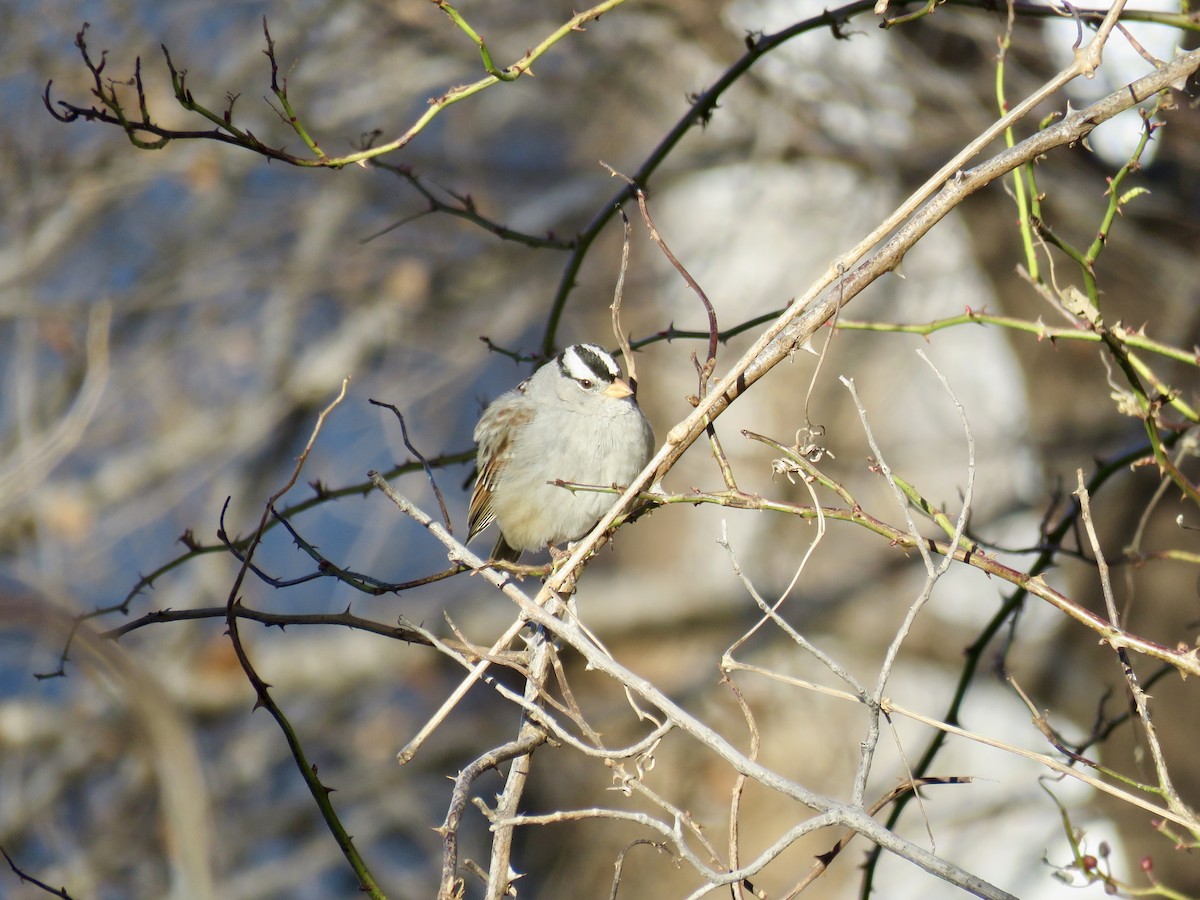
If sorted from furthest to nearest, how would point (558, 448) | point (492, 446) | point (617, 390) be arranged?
point (492, 446) → point (558, 448) → point (617, 390)

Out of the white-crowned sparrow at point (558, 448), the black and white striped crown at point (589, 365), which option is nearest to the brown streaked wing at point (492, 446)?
the white-crowned sparrow at point (558, 448)

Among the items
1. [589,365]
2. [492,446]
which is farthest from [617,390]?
[492,446]

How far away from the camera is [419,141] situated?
10.2 m

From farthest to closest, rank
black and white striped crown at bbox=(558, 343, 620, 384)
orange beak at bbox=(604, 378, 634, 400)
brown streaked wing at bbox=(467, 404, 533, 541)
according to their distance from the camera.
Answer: brown streaked wing at bbox=(467, 404, 533, 541)
black and white striped crown at bbox=(558, 343, 620, 384)
orange beak at bbox=(604, 378, 634, 400)

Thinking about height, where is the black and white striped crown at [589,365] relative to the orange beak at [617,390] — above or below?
above

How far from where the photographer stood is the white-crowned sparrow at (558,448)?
389 centimetres

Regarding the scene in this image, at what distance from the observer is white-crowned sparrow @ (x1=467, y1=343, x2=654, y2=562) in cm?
389

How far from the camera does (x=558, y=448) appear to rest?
4.02 metres

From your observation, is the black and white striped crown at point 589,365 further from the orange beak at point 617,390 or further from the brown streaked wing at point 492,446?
the brown streaked wing at point 492,446

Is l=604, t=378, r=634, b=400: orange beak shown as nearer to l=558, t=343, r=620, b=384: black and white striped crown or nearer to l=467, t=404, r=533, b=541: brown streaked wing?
l=558, t=343, r=620, b=384: black and white striped crown

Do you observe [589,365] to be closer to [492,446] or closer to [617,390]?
[617,390]

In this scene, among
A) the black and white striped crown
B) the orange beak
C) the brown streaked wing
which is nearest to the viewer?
the orange beak

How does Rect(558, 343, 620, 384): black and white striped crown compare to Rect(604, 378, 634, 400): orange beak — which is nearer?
Rect(604, 378, 634, 400): orange beak

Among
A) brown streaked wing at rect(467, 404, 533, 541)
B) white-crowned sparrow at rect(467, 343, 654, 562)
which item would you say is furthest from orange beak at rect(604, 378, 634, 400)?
brown streaked wing at rect(467, 404, 533, 541)
